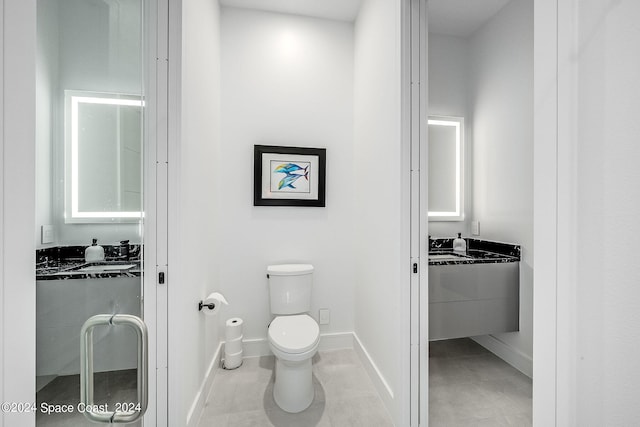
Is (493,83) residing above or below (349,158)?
above

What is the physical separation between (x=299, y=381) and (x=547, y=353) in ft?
4.40

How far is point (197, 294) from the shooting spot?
5.11 feet

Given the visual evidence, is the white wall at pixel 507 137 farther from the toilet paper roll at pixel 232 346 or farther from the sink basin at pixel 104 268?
the sink basin at pixel 104 268

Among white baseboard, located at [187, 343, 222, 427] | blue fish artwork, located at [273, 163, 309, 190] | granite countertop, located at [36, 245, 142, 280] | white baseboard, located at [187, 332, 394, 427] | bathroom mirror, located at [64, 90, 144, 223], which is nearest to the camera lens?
granite countertop, located at [36, 245, 142, 280]

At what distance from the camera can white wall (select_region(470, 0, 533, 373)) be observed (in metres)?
1.97

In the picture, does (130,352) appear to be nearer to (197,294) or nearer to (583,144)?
(197,294)

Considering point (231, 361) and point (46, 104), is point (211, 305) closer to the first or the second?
point (231, 361)

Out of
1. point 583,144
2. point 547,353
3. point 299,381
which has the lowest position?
point 299,381

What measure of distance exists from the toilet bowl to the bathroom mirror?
1.05 metres

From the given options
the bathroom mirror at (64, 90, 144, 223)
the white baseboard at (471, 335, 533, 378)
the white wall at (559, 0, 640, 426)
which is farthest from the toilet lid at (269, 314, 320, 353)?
the white baseboard at (471, 335, 533, 378)

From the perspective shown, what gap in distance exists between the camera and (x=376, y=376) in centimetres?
181

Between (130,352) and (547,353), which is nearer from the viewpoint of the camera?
(547,353)

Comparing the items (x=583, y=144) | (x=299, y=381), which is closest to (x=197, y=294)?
(x=299, y=381)

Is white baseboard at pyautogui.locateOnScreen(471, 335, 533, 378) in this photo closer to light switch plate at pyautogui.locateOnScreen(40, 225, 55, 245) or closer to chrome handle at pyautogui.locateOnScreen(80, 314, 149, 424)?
chrome handle at pyautogui.locateOnScreen(80, 314, 149, 424)
